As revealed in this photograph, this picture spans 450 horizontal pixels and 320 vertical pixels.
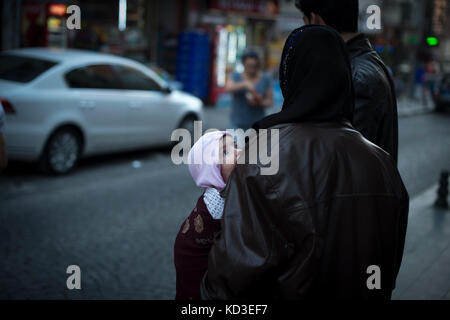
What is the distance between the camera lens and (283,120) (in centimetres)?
199

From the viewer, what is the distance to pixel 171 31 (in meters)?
18.9

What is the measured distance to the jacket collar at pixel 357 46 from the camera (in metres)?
3.02

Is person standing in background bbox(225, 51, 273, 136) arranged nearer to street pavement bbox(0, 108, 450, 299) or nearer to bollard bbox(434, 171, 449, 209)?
street pavement bbox(0, 108, 450, 299)

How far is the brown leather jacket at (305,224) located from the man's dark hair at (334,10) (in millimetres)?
943

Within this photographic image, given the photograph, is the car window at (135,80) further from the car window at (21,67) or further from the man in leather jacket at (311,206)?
the man in leather jacket at (311,206)

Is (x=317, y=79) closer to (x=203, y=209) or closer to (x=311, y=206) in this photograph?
(x=311, y=206)

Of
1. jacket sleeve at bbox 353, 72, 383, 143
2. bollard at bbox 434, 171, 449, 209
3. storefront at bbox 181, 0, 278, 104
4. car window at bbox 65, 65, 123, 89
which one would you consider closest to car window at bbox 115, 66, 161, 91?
car window at bbox 65, 65, 123, 89

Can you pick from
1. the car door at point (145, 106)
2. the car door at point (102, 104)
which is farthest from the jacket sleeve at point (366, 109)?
the car door at point (145, 106)

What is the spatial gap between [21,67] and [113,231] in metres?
3.68

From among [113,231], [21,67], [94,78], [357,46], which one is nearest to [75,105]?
[94,78]

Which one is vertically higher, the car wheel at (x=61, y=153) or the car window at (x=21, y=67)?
the car window at (x=21, y=67)

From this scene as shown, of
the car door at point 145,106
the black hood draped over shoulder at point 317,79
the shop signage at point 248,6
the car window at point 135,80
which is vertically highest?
the shop signage at point 248,6
